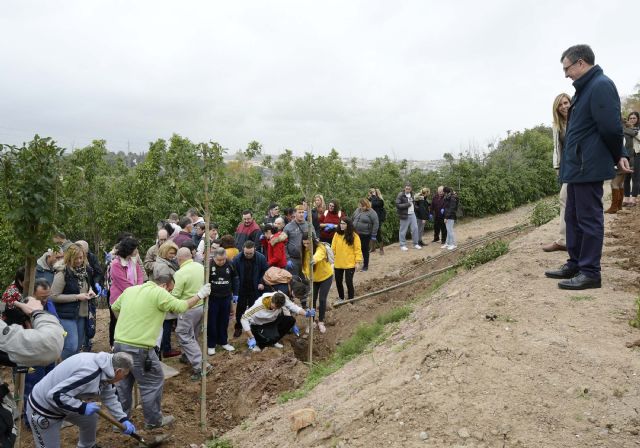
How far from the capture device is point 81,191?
14430 mm

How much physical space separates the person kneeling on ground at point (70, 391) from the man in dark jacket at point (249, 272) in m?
3.77

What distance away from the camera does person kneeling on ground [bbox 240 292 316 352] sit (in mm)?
7766

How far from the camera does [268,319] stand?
7.88 metres

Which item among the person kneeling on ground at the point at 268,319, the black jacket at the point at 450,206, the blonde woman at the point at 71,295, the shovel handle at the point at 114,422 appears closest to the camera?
the shovel handle at the point at 114,422

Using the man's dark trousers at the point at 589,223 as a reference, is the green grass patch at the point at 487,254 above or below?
below

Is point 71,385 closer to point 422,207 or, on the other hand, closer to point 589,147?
point 589,147

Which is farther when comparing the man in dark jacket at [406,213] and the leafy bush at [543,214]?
the man in dark jacket at [406,213]

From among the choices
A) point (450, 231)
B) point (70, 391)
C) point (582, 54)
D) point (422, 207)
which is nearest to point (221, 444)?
point (70, 391)

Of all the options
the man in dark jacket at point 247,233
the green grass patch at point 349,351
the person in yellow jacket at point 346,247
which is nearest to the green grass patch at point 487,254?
the green grass patch at point 349,351

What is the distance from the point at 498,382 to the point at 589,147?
2.44 metres

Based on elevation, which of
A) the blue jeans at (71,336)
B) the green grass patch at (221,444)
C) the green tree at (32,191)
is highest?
the green tree at (32,191)

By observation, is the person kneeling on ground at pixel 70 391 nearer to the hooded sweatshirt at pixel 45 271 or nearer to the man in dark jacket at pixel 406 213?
the hooded sweatshirt at pixel 45 271

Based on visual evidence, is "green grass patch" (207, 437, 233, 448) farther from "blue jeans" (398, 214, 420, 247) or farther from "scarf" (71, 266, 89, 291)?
"blue jeans" (398, 214, 420, 247)

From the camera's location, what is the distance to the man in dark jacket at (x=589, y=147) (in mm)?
4543
